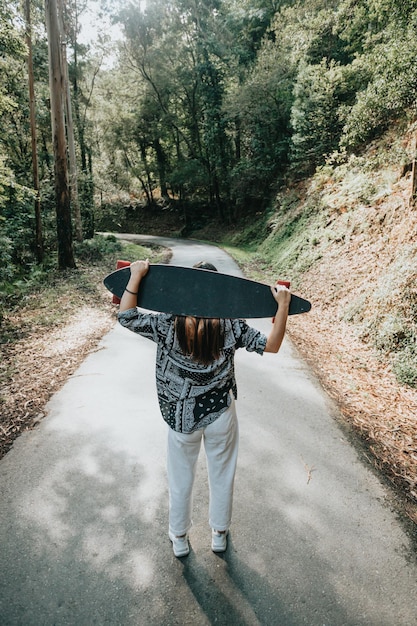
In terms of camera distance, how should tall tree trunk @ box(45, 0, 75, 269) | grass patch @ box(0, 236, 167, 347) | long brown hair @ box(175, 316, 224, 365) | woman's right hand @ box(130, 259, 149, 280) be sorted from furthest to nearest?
tall tree trunk @ box(45, 0, 75, 269) < grass patch @ box(0, 236, 167, 347) < woman's right hand @ box(130, 259, 149, 280) < long brown hair @ box(175, 316, 224, 365)

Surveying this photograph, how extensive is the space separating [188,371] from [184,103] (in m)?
32.8

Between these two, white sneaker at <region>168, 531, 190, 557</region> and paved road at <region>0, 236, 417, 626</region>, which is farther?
white sneaker at <region>168, 531, 190, 557</region>

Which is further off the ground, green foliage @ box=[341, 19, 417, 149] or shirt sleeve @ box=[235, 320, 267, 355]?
green foliage @ box=[341, 19, 417, 149]

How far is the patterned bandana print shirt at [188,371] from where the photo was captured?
1.93 m

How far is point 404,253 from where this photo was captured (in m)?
6.43

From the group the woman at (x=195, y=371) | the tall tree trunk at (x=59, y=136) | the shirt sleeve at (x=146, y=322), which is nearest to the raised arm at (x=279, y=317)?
the woman at (x=195, y=371)

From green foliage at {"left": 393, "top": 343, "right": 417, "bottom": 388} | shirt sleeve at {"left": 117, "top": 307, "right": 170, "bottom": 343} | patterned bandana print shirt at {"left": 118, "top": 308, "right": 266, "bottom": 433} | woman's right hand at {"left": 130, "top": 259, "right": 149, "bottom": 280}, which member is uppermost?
woman's right hand at {"left": 130, "top": 259, "right": 149, "bottom": 280}

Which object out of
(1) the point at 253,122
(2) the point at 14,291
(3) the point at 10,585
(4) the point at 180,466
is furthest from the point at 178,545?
(1) the point at 253,122

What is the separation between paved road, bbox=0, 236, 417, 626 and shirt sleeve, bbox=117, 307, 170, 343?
162 cm

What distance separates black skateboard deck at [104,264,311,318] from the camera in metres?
1.88

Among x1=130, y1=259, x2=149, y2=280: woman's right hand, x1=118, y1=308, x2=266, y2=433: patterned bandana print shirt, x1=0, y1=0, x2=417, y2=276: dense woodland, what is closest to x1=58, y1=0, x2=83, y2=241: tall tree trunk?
x1=0, y1=0, x2=417, y2=276: dense woodland

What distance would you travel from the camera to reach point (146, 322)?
1.94 metres

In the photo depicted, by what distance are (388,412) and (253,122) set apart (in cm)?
2072

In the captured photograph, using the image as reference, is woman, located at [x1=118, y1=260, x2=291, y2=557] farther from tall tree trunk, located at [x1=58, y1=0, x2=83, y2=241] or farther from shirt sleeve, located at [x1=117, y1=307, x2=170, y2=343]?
tall tree trunk, located at [x1=58, y1=0, x2=83, y2=241]
